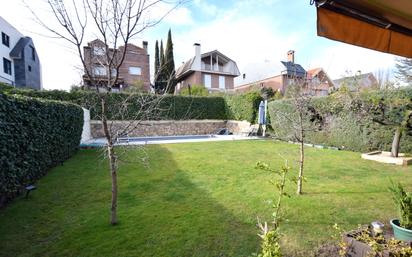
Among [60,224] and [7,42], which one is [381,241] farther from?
[7,42]

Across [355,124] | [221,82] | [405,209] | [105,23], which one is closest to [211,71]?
[221,82]

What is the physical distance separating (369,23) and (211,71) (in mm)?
30242

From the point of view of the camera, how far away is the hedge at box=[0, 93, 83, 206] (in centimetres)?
412

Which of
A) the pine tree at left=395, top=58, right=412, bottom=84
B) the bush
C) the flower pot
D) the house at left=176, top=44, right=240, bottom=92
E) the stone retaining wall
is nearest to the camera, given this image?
the flower pot

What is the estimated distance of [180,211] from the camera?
404 centimetres

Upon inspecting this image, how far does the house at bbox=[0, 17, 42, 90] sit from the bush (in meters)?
A: 23.7

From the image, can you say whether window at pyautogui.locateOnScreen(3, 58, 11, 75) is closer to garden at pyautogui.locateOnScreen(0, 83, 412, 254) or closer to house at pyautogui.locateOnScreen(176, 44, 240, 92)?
house at pyautogui.locateOnScreen(176, 44, 240, 92)

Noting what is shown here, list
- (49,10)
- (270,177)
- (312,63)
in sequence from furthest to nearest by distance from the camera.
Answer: (312,63) < (270,177) < (49,10)

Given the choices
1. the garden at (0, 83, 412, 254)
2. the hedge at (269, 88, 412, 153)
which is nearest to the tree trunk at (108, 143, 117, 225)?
the garden at (0, 83, 412, 254)

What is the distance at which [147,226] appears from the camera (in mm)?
3504

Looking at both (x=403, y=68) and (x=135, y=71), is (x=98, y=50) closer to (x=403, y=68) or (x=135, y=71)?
(x=403, y=68)

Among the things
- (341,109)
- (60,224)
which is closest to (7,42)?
(60,224)

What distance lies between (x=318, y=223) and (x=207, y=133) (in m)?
17.4

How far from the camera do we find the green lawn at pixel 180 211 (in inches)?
119
